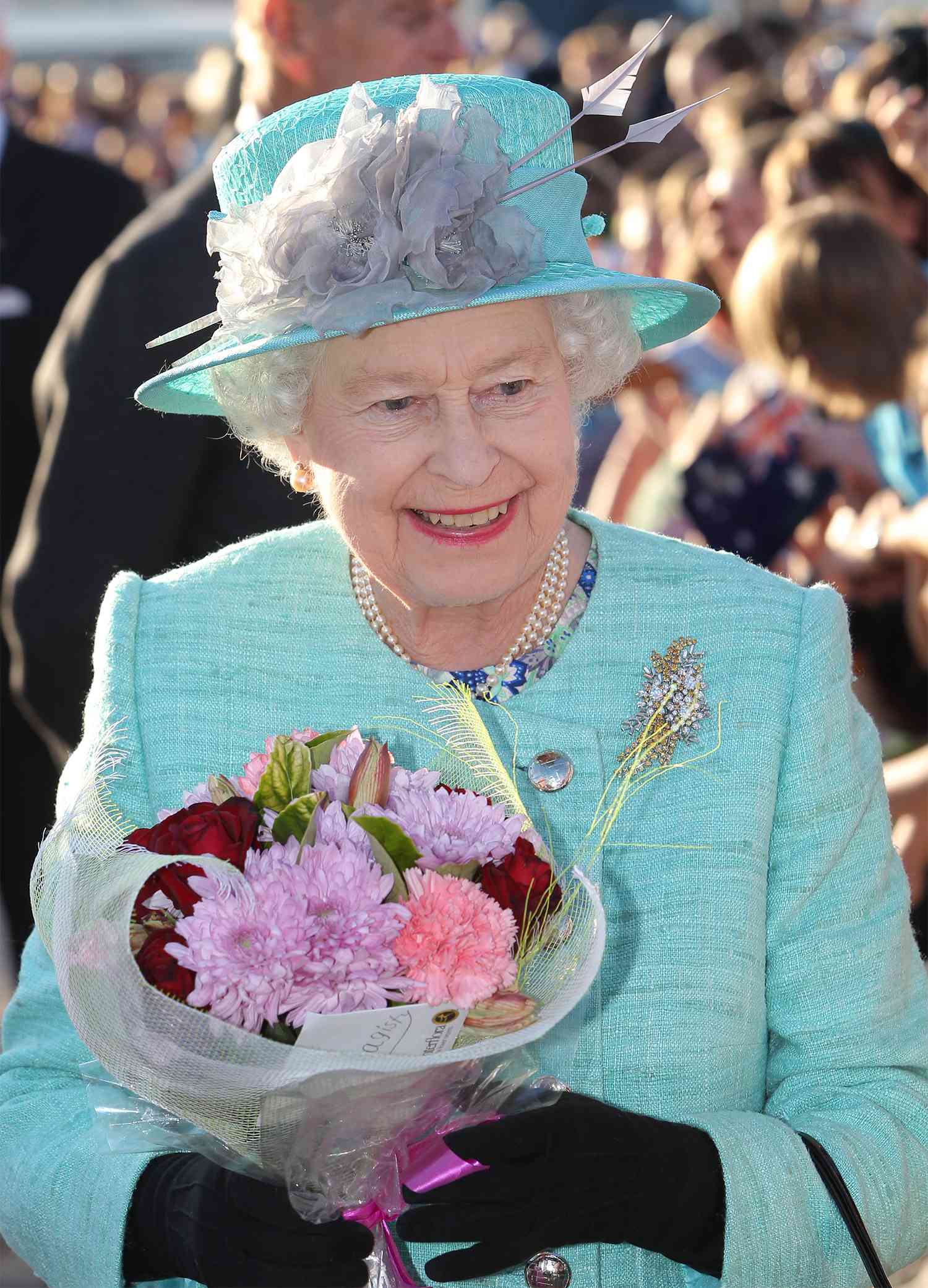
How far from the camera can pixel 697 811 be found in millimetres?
2160

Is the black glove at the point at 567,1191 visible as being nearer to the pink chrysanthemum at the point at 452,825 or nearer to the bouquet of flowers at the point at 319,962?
the bouquet of flowers at the point at 319,962

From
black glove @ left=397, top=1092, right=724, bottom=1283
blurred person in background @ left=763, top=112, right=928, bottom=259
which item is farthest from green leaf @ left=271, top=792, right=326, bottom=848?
blurred person in background @ left=763, top=112, right=928, bottom=259

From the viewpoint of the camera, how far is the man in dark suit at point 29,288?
176 inches

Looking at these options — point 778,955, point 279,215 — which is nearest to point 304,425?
point 279,215

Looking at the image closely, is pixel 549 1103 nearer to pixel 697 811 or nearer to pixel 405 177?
pixel 697 811

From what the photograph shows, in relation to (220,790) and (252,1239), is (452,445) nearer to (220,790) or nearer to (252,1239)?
(220,790)

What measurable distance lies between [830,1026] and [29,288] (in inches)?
129

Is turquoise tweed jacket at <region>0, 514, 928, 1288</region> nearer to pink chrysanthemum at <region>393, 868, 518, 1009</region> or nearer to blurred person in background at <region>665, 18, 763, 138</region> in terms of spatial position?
pink chrysanthemum at <region>393, 868, 518, 1009</region>

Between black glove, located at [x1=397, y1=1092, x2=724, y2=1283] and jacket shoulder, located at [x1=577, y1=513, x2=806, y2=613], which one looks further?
jacket shoulder, located at [x1=577, y1=513, x2=806, y2=613]

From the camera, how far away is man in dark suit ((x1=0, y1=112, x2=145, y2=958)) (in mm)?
4465

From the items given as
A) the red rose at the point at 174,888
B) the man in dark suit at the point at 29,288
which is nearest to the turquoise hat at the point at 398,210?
the red rose at the point at 174,888

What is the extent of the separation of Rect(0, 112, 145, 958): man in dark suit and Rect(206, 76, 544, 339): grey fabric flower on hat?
262cm

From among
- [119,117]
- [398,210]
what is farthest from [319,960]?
[119,117]

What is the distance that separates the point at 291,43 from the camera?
11.6ft
